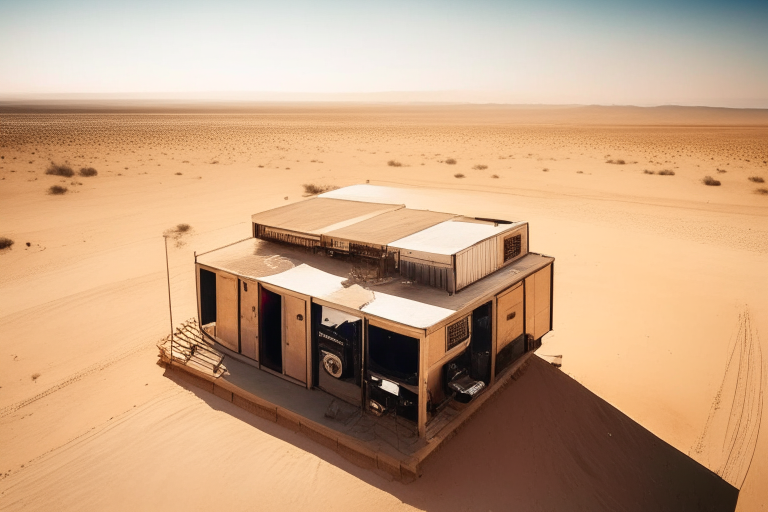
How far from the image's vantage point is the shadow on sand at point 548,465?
6.55 metres

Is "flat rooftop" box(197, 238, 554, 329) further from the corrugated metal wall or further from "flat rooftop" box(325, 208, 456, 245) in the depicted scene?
"flat rooftop" box(325, 208, 456, 245)

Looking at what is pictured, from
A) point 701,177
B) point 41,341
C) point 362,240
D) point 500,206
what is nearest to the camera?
point 362,240

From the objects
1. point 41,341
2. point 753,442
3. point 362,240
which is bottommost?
point 753,442

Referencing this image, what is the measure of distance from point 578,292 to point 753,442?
19.8 feet

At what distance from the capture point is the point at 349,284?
26.1 feet

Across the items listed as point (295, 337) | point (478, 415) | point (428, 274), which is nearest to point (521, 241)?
point (428, 274)

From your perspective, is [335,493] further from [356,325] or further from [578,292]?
[578,292]

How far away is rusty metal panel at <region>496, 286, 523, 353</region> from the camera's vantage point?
7996mm

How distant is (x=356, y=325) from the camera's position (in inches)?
295

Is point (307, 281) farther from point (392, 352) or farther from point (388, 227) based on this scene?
point (388, 227)

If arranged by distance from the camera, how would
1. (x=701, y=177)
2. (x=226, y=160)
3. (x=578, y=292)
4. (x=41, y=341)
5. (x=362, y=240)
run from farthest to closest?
(x=226, y=160) < (x=701, y=177) < (x=578, y=292) < (x=41, y=341) < (x=362, y=240)

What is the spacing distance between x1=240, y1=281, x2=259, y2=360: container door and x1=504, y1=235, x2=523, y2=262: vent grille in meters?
4.34

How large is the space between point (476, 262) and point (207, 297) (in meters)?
5.07

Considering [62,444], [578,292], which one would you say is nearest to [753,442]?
[578,292]
